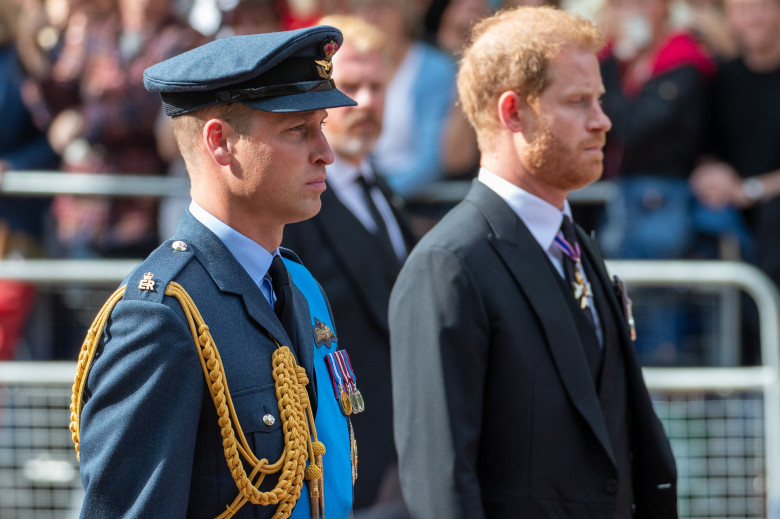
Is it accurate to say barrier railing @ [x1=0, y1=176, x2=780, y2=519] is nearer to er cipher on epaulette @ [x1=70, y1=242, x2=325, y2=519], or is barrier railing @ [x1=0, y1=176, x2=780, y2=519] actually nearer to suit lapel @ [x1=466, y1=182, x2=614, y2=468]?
suit lapel @ [x1=466, y1=182, x2=614, y2=468]

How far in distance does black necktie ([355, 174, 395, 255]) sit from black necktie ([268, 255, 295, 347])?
199 cm

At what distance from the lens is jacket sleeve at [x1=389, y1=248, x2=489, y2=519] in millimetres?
2883

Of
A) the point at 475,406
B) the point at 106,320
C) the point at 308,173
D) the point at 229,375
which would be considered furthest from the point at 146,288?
the point at 475,406

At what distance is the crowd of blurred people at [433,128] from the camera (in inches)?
242

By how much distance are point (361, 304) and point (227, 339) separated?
2.10m

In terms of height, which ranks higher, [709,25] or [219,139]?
[709,25]

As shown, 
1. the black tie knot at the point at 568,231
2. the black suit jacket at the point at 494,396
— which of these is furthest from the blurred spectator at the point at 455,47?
the black suit jacket at the point at 494,396

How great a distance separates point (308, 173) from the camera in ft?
7.69

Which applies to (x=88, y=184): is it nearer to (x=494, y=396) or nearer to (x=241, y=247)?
(x=494, y=396)

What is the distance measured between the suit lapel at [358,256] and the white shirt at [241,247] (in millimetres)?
1891

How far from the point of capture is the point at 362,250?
438 cm

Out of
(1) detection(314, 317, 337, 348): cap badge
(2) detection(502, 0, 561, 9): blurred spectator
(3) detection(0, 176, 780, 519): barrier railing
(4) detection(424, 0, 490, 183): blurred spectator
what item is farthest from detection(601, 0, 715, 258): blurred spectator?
(1) detection(314, 317, 337, 348): cap badge

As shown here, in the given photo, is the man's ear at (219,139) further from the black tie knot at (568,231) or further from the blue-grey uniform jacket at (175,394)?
the black tie knot at (568,231)

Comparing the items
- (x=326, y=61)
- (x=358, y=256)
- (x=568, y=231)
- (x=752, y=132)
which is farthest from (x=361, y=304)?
(x=752, y=132)
